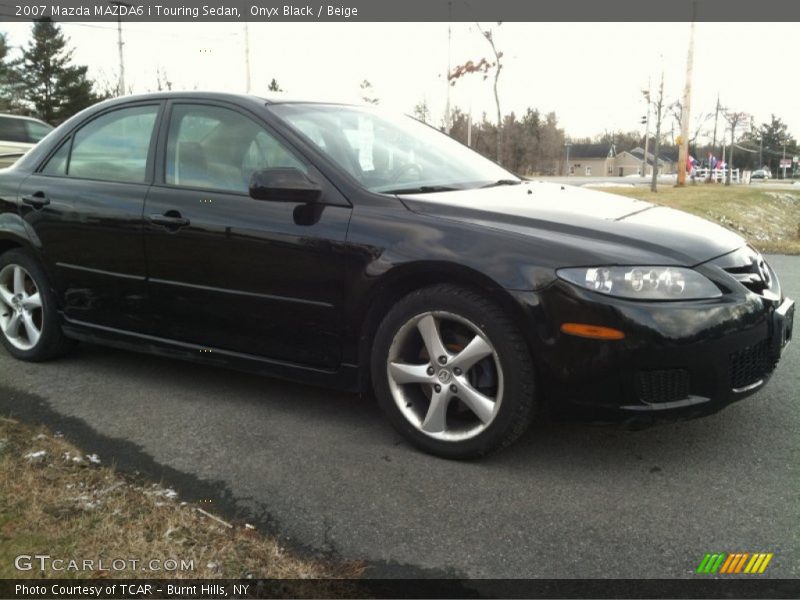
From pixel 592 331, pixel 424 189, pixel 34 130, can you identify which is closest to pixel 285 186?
pixel 424 189

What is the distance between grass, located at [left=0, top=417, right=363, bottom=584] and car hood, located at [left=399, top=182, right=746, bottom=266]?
1.45 m

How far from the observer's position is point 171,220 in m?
3.57

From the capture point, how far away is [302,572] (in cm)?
219

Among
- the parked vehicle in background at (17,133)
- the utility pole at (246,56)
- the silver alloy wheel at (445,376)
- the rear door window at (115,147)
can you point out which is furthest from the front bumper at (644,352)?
the utility pole at (246,56)

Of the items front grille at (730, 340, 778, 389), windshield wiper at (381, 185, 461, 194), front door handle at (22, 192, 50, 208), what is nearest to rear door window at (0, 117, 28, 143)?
front door handle at (22, 192, 50, 208)

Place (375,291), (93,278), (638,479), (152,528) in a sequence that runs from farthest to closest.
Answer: (93,278)
(375,291)
(638,479)
(152,528)

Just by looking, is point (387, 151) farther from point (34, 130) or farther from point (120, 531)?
point (34, 130)

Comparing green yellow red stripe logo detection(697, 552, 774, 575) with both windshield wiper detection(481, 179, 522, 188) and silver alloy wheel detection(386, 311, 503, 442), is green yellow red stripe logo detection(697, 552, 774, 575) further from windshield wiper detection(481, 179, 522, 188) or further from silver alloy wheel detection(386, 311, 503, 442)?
windshield wiper detection(481, 179, 522, 188)

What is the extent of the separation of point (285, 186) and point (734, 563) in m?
2.23

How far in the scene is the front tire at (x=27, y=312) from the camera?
4.24 metres

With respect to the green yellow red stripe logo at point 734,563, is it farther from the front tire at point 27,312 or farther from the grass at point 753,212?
the grass at point 753,212

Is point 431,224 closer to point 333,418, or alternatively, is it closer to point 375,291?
point 375,291

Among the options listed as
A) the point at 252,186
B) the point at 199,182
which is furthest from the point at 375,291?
the point at 199,182

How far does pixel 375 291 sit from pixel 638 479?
1.32 meters
